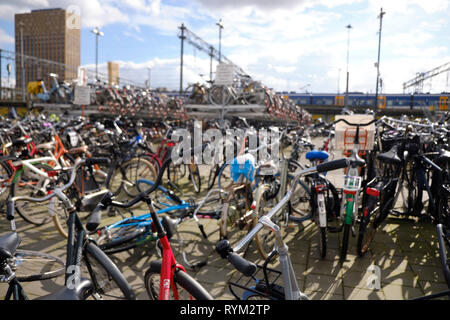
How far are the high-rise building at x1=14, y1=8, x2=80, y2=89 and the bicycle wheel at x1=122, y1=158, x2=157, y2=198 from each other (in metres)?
19.4

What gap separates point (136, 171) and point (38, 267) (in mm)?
2612

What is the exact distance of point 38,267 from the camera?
2570mm

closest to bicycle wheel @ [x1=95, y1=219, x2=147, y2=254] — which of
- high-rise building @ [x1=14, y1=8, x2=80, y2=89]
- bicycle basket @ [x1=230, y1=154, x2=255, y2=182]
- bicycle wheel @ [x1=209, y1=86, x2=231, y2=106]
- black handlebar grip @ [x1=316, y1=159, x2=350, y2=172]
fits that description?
bicycle basket @ [x1=230, y1=154, x2=255, y2=182]

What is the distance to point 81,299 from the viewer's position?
1.31 m

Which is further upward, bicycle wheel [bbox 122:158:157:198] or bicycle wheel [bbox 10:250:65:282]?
bicycle wheel [bbox 122:158:157:198]

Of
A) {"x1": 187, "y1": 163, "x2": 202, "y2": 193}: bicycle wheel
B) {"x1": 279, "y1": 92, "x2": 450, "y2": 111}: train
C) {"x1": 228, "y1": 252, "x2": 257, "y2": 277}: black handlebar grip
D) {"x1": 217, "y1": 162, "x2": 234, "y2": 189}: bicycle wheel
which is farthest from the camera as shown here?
{"x1": 279, "y1": 92, "x2": 450, "y2": 111}: train

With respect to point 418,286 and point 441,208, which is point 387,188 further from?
point 418,286

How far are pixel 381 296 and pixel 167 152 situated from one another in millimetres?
4056

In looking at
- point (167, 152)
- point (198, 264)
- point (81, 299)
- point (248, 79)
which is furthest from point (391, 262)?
point (248, 79)

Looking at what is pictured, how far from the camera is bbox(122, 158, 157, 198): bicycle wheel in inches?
198

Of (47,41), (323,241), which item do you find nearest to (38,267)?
(323,241)

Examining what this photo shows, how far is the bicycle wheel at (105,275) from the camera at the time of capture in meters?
1.76

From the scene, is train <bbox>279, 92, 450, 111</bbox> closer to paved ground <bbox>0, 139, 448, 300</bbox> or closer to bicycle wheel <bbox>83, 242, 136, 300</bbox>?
paved ground <bbox>0, 139, 448, 300</bbox>

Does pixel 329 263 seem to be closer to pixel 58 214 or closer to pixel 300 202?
pixel 300 202
